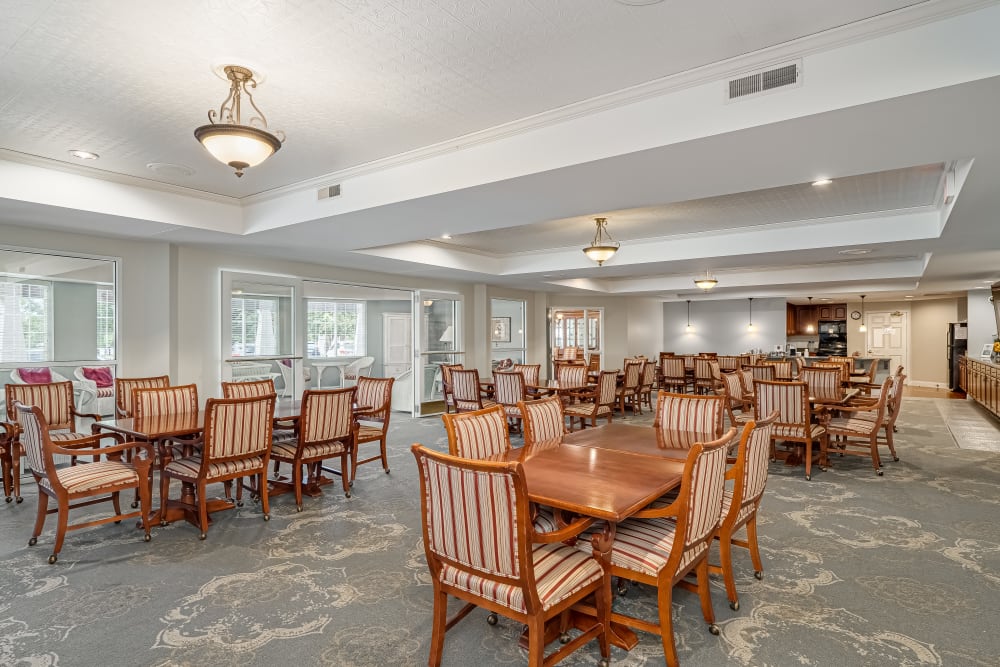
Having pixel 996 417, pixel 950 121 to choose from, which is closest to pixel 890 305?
pixel 996 417

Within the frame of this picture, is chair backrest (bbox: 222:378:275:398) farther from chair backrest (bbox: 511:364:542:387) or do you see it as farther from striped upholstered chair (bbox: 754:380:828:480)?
striped upholstered chair (bbox: 754:380:828:480)

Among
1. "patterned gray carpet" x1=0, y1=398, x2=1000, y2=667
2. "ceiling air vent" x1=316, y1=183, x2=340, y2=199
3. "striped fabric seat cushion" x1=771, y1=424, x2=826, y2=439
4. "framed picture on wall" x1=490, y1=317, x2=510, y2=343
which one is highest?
"ceiling air vent" x1=316, y1=183, x2=340, y2=199

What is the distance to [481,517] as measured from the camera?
1942mm

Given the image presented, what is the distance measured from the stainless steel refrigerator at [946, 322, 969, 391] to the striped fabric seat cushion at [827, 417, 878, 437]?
9448 millimetres

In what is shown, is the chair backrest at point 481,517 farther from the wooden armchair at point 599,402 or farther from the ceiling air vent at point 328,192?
the wooden armchair at point 599,402

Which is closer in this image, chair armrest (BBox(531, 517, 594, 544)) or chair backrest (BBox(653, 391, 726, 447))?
chair armrest (BBox(531, 517, 594, 544))

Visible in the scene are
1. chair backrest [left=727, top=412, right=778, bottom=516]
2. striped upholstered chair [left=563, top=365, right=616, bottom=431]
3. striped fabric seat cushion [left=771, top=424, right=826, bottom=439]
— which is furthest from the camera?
striped upholstered chair [left=563, top=365, right=616, bottom=431]

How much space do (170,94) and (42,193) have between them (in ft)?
6.74

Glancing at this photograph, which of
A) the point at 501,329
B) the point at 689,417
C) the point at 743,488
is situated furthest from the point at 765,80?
the point at 501,329

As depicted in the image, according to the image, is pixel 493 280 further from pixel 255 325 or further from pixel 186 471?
pixel 186 471

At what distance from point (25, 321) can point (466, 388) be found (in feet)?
15.2

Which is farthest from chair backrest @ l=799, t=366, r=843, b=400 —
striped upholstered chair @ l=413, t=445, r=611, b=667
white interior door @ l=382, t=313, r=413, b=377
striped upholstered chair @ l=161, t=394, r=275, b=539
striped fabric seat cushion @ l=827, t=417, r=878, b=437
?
white interior door @ l=382, t=313, r=413, b=377

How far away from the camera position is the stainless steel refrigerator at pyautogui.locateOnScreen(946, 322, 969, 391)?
1270cm

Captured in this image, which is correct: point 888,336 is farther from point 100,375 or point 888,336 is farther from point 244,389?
point 100,375
